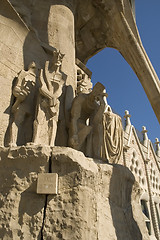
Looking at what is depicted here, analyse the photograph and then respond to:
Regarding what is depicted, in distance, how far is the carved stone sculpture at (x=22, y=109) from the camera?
355 centimetres

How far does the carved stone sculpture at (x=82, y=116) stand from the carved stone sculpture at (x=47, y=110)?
35cm

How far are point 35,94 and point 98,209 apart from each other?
219 cm

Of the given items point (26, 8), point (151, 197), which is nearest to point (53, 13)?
point (26, 8)

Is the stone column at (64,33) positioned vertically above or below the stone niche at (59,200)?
above

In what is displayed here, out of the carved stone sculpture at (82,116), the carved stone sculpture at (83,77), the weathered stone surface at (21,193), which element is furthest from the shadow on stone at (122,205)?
the carved stone sculpture at (83,77)

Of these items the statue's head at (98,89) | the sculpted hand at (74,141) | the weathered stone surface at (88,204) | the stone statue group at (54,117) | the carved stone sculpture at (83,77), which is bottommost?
the weathered stone surface at (88,204)

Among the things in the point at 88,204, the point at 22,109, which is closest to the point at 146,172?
the point at 22,109

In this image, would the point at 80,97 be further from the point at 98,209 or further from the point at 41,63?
the point at 98,209

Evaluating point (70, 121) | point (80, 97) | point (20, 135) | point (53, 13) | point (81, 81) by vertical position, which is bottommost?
point (20, 135)

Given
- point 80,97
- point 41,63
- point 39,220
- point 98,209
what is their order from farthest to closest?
1. point 41,63
2. point 80,97
3. point 98,209
4. point 39,220

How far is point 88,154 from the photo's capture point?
3.85m

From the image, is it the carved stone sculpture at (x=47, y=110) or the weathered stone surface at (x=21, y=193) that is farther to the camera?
the carved stone sculpture at (x=47, y=110)

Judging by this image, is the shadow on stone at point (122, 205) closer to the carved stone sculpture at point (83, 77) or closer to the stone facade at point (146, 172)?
the carved stone sculpture at point (83, 77)

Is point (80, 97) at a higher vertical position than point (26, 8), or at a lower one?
lower
